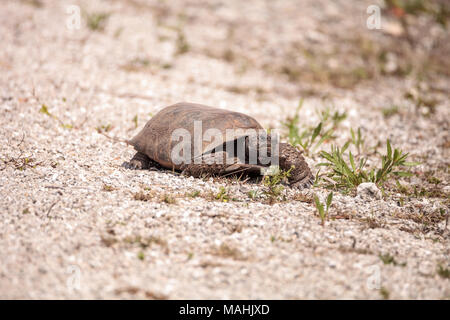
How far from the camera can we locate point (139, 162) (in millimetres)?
4164

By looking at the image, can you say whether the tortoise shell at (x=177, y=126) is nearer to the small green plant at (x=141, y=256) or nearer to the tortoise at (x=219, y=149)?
the tortoise at (x=219, y=149)

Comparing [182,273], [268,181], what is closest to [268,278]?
[182,273]

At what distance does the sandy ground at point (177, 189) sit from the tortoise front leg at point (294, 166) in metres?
0.14

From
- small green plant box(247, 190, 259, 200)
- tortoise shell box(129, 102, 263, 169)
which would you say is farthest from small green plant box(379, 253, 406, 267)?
tortoise shell box(129, 102, 263, 169)

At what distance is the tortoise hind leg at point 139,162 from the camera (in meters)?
4.14

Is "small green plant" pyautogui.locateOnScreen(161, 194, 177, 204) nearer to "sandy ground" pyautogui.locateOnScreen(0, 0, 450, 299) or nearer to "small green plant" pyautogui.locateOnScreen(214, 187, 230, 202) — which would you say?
"sandy ground" pyautogui.locateOnScreen(0, 0, 450, 299)

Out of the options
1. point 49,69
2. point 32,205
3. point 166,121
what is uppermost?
point 49,69

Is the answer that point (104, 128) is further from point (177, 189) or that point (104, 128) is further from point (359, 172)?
point (359, 172)

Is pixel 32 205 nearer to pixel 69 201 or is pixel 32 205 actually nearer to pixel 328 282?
pixel 69 201

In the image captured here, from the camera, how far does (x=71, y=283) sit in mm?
2408

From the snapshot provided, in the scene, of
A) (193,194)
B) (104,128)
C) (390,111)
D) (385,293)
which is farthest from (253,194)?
(390,111)

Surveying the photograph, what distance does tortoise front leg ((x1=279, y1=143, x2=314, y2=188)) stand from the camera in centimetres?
393

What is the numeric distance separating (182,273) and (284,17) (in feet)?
26.4

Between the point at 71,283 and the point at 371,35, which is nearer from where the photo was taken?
the point at 71,283
